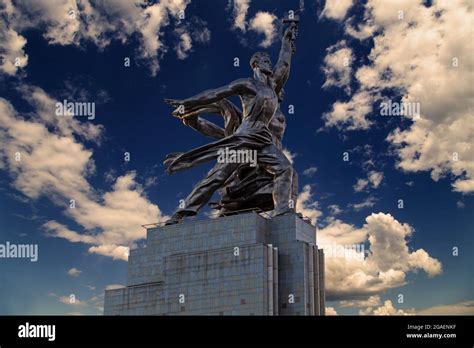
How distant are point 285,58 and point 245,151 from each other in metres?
5.64

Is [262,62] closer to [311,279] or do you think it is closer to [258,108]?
[258,108]

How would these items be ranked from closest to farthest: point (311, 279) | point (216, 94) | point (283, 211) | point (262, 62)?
point (311, 279)
point (283, 211)
point (216, 94)
point (262, 62)

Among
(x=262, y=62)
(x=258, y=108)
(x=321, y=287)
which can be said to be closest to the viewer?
(x=321, y=287)

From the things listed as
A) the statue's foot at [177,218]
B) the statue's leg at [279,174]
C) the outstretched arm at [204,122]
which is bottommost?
the statue's foot at [177,218]

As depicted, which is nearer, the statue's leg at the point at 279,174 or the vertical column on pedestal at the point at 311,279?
the vertical column on pedestal at the point at 311,279

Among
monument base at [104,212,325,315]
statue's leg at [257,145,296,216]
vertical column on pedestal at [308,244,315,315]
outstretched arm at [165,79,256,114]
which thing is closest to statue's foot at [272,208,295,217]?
statue's leg at [257,145,296,216]

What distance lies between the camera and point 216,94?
30.9m

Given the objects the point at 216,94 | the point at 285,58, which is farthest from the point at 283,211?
the point at 285,58

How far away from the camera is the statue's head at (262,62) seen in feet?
104

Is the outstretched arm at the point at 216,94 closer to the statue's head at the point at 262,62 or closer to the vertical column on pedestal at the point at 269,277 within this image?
the statue's head at the point at 262,62

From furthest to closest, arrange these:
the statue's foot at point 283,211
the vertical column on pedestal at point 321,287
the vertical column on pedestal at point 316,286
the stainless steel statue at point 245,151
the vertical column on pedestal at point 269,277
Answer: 1. the stainless steel statue at point 245,151
2. the statue's foot at point 283,211
3. the vertical column on pedestal at point 321,287
4. the vertical column on pedestal at point 316,286
5. the vertical column on pedestal at point 269,277

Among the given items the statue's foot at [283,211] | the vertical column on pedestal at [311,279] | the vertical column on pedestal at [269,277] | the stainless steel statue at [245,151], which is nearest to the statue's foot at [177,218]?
the stainless steel statue at [245,151]
